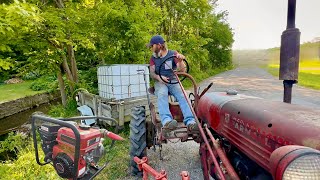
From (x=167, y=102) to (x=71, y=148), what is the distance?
5.73ft

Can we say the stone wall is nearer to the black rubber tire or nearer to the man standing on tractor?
the black rubber tire

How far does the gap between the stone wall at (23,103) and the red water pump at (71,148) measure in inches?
381

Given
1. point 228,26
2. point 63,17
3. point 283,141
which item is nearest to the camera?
point 283,141

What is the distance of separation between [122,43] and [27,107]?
6.94m

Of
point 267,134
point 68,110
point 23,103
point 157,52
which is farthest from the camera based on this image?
point 23,103

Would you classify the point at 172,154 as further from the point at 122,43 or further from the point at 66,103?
the point at 66,103

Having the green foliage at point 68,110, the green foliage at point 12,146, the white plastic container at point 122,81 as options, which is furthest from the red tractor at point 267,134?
the green foliage at point 68,110

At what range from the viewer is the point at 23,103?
38.7ft

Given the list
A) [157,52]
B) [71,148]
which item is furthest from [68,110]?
[71,148]

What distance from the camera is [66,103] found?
28.1 feet

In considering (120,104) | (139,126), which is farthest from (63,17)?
(139,126)

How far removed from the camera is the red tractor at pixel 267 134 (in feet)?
3.87

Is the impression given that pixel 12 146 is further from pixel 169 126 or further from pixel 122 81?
pixel 169 126

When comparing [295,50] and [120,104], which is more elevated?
[295,50]
